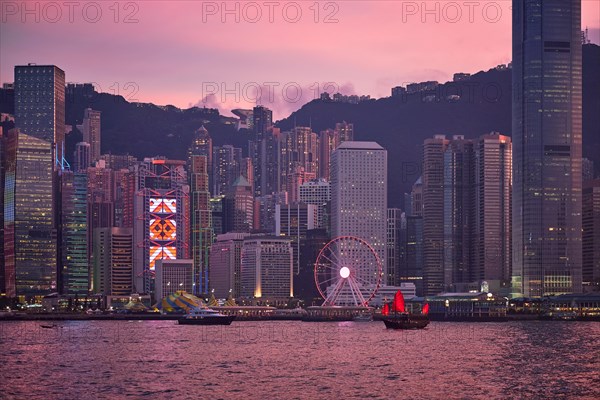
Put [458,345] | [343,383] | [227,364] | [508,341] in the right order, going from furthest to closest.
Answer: [508,341], [458,345], [227,364], [343,383]

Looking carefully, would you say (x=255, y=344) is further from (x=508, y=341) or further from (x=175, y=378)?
(x=175, y=378)

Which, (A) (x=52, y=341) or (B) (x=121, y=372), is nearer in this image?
(B) (x=121, y=372)

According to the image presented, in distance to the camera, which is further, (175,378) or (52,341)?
(52,341)

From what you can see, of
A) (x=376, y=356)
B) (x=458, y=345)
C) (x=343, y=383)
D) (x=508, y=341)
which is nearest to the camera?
(x=343, y=383)

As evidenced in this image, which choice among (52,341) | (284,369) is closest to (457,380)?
(284,369)

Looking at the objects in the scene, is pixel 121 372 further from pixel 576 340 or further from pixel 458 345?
pixel 576 340

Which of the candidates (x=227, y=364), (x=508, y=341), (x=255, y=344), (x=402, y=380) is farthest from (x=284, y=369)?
(x=508, y=341)
